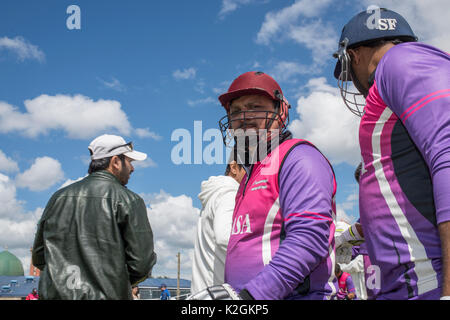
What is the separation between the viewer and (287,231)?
1925 mm

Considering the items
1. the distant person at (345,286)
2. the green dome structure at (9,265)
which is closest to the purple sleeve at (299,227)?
the distant person at (345,286)

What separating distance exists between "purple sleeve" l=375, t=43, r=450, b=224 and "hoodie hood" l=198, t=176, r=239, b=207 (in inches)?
97.8

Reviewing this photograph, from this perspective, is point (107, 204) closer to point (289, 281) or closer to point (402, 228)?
point (289, 281)

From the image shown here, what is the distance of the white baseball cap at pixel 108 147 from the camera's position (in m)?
4.30

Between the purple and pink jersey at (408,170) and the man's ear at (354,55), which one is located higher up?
the man's ear at (354,55)

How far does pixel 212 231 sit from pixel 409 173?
2.55 m

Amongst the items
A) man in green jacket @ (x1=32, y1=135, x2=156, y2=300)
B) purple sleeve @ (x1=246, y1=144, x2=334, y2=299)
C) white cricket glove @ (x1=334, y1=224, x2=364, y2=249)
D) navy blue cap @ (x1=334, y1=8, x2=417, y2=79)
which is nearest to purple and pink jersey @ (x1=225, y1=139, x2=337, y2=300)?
purple sleeve @ (x1=246, y1=144, x2=334, y2=299)

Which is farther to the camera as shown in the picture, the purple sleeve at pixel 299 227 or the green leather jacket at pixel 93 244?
the green leather jacket at pixel 93 244

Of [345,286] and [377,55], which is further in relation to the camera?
[345,286]

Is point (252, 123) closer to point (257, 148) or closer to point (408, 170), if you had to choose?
point (257, 148)

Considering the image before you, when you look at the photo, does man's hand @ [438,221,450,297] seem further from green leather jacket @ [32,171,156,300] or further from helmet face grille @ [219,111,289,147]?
green leather jacket @ [32,171,156,300]

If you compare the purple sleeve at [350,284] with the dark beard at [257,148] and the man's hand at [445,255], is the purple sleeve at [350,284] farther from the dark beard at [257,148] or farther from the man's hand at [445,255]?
the man's hand at [445,255]

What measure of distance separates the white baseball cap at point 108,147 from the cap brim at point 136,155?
0.02m

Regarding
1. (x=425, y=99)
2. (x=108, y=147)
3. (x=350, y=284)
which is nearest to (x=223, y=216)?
(x=108, y=147)
